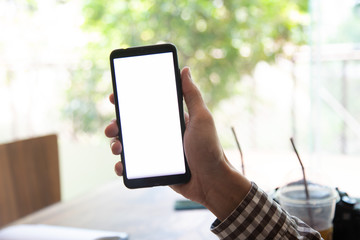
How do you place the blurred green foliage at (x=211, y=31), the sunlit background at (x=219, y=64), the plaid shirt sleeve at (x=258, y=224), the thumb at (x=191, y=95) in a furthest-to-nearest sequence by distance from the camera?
the blurred green foliage at (x=211, y=31), the sunlit background at (x=219, y=64), the thumb at (x=191, y=95), the plaid shirt sleeve at (x=258, y=224)

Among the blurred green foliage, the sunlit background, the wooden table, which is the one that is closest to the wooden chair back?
the wooden table

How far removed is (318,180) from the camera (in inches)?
33.8

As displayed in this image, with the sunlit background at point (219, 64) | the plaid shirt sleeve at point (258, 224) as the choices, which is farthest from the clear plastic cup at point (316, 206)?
the sunlit background at point (219, 64)

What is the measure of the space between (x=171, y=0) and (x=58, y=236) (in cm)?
207

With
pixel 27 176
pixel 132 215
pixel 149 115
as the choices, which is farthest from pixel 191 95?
pixel 27 176

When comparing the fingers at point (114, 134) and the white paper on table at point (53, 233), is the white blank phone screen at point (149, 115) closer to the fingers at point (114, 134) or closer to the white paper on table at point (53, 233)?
the fingers at point (114, 134)

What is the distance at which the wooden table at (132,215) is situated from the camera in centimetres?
87

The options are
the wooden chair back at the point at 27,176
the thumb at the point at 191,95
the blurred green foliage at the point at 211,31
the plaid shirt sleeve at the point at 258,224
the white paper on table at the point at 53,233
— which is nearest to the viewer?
the plaid shirt sleeve at the point at 258,224

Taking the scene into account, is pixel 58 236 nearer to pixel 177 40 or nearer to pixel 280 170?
pixel 280 170

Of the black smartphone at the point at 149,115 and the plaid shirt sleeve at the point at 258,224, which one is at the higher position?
the black smartphone at the point at 149,115

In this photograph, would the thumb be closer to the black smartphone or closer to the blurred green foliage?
the black smartphone

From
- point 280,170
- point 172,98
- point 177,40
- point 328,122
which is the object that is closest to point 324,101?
point 328,122

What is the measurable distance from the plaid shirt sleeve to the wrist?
20mm

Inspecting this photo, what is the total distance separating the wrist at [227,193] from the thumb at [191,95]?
11 centimetres
